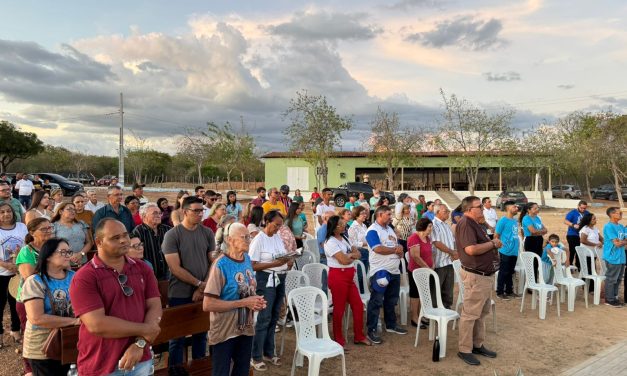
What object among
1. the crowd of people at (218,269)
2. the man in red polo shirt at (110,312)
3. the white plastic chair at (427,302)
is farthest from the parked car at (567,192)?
the man in red polo shirt at (110,312)

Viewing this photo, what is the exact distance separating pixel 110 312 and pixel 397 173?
34757 mm

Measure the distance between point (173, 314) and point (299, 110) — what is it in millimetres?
28636

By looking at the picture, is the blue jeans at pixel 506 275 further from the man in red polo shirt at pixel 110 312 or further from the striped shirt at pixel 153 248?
the man in red polo shirt at pixel 110 312

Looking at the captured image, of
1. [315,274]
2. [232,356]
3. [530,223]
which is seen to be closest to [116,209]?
[315,274]

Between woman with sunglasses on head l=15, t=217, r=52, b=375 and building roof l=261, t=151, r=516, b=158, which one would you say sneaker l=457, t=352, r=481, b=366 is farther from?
building roof l=261, t=151, r=516, b=158

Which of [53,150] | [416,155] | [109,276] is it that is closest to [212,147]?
[416,155]

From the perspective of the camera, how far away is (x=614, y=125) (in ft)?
96.2

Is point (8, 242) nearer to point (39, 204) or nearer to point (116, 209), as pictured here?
point (116, 209)

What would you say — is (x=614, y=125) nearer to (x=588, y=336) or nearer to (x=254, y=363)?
(x=588, y=336)

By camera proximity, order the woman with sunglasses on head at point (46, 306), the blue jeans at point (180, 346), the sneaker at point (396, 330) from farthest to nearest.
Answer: the sneaker at point (396, 330), the blue jeans at point (180, 346), the woman with sunglasses on head at point (46, 306)

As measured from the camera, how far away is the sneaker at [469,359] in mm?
4965

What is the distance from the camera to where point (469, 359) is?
5.02 metres

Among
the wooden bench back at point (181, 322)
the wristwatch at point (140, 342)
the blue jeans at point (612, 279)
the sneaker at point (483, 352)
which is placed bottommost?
the sneaker at point (483, 352)

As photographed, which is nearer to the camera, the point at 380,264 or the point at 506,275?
the point at 380,264
